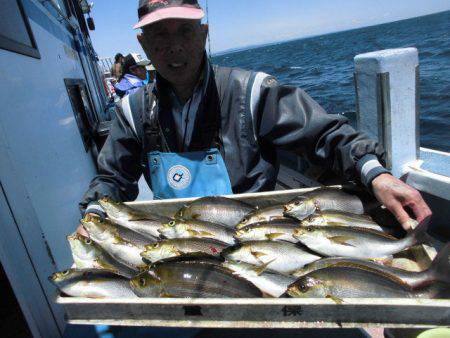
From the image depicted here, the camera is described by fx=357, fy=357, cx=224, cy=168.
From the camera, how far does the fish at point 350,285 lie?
182cm

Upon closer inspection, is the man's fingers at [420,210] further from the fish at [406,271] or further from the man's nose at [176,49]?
the man's nose at [176,49]

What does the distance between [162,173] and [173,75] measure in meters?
0.89

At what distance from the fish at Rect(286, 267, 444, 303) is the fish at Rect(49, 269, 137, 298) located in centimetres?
97

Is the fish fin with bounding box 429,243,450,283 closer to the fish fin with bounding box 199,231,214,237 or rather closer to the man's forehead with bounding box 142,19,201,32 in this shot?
the fish fin with bounding box 199,231,214,237

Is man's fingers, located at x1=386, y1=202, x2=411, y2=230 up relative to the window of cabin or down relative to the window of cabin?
down

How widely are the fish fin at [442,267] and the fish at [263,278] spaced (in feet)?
2.38

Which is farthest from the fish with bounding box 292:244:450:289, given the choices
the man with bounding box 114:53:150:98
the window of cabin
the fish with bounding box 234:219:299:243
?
the man with bounding box 114:53:150:98

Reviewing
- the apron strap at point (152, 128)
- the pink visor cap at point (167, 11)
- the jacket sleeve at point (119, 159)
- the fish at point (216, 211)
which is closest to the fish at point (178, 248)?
the fish at point (216, 211)

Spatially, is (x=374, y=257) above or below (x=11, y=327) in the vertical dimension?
above

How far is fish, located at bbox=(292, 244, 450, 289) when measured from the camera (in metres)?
1.81

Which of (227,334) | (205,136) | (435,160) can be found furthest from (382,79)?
(227,334)

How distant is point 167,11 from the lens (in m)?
2.79

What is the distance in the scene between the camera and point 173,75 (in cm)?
310

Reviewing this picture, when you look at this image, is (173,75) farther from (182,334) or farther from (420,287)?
(420,287)
